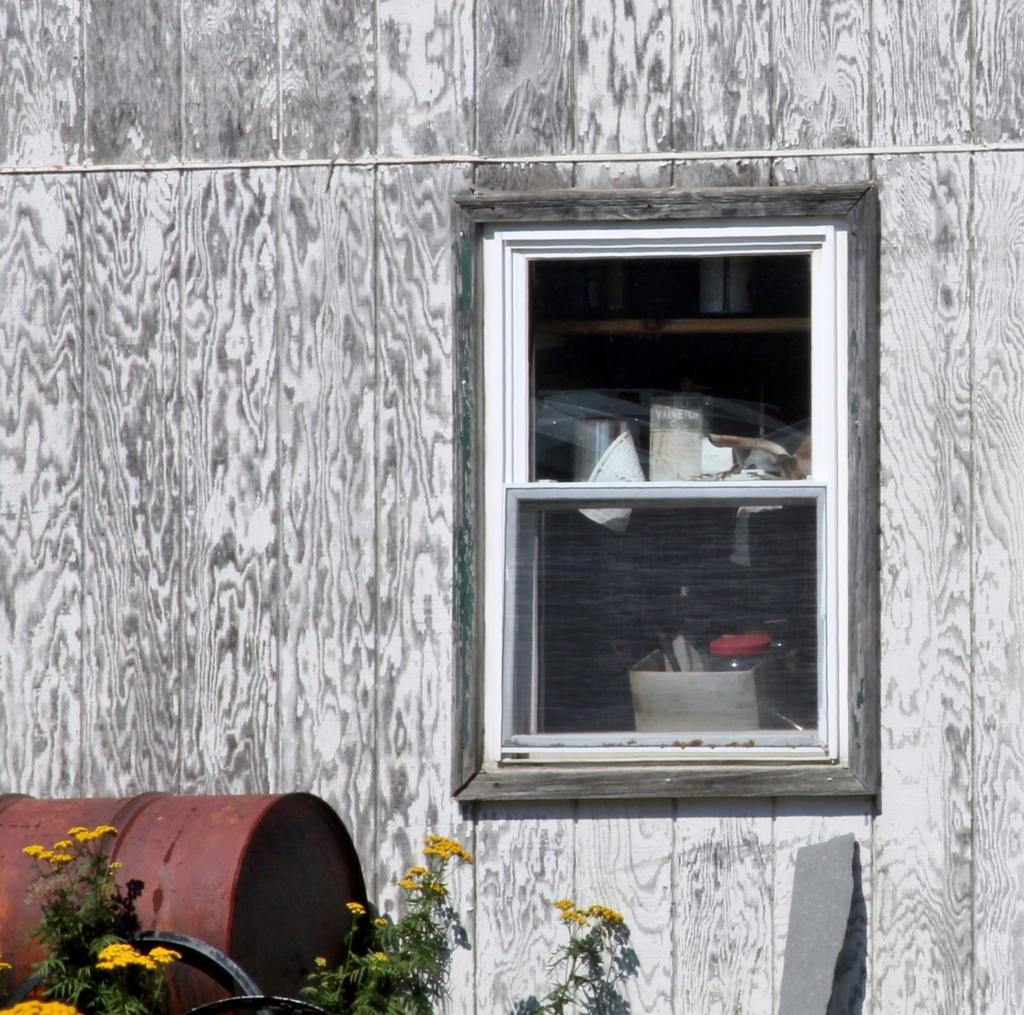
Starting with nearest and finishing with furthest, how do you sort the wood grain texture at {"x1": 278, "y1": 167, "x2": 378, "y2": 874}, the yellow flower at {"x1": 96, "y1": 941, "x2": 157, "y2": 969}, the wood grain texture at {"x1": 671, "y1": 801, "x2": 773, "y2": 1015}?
1. the yellow flower at {"x1": 96, "y1": 941, "x2": 157, "y2": 969}
2. the wood grain texture at {"x1": 671, "y1": 801, "x2": 773, "y2": 1015}
3. the wood grain texture at {"x1": 278, "y1": 167, "x2": 378, "y2": 874}

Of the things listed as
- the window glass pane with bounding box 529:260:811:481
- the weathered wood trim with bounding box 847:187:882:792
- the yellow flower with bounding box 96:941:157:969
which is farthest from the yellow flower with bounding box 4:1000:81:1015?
the weathered wood trim with bounding box 847:187:882:792

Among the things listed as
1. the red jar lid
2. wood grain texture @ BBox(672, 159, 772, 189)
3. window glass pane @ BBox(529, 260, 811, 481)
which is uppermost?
wood grain texture @ BBox(672, 159, 772, 189)

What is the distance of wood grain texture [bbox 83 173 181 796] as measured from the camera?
12.4ft

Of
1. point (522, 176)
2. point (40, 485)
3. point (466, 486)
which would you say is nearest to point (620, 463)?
point (466, 486)

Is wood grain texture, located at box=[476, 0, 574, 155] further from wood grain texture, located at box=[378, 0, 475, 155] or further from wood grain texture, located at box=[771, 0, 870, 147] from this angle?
wood grain texture, located at box=[771, 0, 870, 147]

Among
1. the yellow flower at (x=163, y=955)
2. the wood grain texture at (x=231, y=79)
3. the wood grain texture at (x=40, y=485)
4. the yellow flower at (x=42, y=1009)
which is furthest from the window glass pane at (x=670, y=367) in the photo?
the yellow flower at (x=42, y=1009)

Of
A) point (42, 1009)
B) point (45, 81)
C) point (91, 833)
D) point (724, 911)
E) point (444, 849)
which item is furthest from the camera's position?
point (45, 81)

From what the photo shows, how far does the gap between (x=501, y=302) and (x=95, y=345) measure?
1.11m

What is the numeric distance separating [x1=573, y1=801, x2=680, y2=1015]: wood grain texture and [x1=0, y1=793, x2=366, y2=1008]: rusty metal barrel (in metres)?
0.63

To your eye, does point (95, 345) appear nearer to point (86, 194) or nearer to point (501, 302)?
point (86, 194)

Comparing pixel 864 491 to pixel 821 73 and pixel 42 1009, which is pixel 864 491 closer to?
pixel 821 73

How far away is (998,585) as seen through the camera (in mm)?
3609

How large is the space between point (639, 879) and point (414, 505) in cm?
114

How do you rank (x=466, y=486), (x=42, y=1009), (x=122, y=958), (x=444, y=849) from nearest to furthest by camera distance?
1. (x=42, y=1009)
2. (x=122, y=958)
3. (x=444, y=849)
4. (x=466, y=486)
